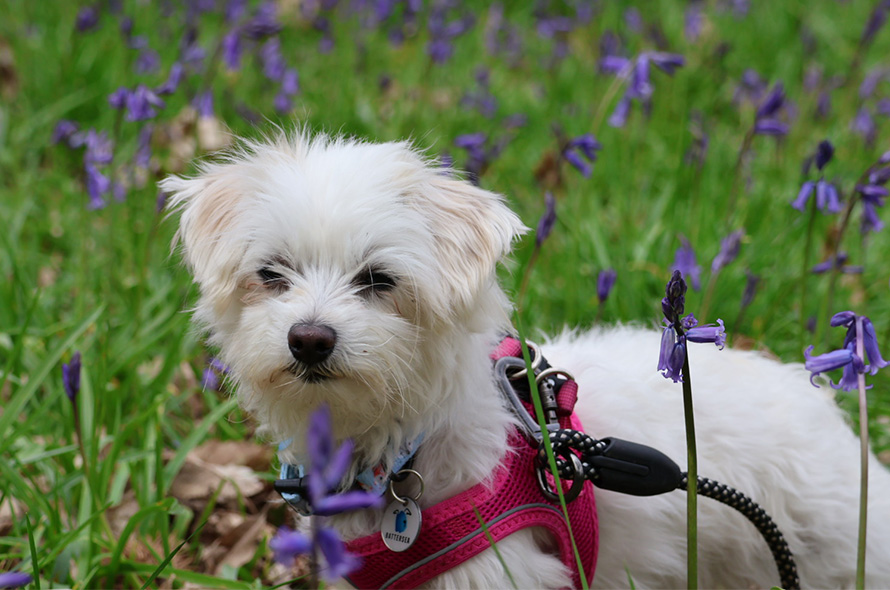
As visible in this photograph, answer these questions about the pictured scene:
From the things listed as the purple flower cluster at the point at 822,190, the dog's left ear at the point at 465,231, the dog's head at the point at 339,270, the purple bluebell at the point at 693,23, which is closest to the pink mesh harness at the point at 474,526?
the dog's head at the point at 339,270

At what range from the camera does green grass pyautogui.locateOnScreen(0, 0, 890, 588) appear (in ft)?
9.34

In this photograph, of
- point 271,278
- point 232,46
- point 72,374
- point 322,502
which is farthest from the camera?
point 232,46

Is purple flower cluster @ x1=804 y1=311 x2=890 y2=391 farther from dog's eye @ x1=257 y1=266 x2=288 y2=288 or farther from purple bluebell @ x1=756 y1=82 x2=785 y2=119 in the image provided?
purple bluebell @ x1=756 y1=82 x2=785 y2=119

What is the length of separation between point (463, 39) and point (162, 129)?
338 centimetres

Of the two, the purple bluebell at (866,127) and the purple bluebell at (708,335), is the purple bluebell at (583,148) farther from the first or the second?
the purple bluebell at (866,127)

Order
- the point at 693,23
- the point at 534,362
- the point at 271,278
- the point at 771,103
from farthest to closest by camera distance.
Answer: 1. the point at 693,23
2. the point at 771,103
3. the point at 534,362
4. the point at 271,278

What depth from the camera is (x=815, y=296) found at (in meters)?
4.02

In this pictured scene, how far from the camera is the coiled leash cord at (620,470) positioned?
2.04m

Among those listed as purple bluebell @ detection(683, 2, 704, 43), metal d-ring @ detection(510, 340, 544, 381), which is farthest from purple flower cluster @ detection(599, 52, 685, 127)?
purple bluebell @ detection(683, 2, 704, 43)

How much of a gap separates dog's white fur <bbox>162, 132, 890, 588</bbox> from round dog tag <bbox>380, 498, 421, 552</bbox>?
0.22 feet

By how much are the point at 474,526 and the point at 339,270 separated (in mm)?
699

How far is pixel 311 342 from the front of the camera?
187cm

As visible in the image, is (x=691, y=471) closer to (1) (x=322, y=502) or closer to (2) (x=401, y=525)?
(2) (x=401, y=525)

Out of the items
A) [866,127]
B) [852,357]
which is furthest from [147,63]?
[852,357]
